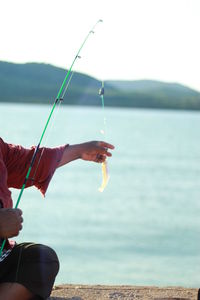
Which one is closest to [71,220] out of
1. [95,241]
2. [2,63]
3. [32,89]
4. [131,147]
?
[95,241]

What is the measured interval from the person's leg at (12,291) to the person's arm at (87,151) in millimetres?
764

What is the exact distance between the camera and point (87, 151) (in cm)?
386

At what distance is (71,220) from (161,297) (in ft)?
22.1

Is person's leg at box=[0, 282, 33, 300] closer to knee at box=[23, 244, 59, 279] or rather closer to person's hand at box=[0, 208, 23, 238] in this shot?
knee at box=[23, 244, 59, 279]

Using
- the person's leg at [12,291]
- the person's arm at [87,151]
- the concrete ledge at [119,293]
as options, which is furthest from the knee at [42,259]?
the concrete ledge at [119,293]

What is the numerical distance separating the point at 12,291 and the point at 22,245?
241 mm

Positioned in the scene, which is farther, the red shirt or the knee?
the red shirt

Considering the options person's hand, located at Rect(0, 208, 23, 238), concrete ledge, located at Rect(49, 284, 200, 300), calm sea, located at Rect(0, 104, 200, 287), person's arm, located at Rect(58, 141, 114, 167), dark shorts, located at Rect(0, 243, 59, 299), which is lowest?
calm sea, located at Rect(0, 104, 200, 287)

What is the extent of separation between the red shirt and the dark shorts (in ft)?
1.48

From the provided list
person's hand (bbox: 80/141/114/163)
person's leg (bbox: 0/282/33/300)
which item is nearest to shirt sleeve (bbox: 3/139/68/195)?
person's hand (bbox: 80/141/114/163)

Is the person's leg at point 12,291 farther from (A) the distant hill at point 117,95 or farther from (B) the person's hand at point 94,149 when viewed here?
(A) the distant hill at point 117,95

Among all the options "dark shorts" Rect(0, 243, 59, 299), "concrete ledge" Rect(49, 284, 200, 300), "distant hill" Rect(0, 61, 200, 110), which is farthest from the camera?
"distant hill" Rect(0, 61, 200, 110)

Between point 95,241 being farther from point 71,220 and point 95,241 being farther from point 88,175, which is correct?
point 88,175

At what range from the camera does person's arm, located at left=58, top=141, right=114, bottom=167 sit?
386 centimetres
